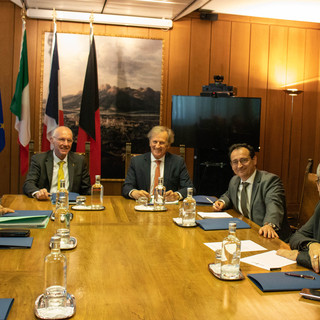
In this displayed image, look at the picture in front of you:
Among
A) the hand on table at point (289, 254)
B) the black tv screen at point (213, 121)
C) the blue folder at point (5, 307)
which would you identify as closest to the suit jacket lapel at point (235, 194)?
the hand on table at point (289, 254)

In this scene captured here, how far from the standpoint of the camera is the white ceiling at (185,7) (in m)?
4.95

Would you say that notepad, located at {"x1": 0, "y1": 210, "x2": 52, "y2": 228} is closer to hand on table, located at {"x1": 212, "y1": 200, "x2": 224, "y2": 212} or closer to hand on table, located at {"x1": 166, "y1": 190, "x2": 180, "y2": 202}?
hand on table, located at {"x1": 166, "y1": 190, "x2": 180, "y2": 202}

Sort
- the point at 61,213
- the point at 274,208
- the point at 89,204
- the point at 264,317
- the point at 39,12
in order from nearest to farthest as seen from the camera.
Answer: the point at 264,317, the point at 61,213, the point at 274,208, the point at 89,204, the point at 39,12

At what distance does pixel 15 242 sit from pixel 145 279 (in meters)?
0.75

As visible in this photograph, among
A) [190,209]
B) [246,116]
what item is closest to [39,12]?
[246,116]

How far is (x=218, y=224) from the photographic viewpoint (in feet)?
8.33

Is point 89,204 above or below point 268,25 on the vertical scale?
below

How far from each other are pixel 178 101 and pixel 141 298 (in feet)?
13.5

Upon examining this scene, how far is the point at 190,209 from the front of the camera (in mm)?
2562

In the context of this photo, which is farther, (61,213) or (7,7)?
(7,7)

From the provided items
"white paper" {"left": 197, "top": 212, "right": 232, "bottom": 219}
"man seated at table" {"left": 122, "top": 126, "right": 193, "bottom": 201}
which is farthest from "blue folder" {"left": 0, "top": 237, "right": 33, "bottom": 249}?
"man seated at table" {"left": 122, "top": 126, "right": 193, "bottom": 201}

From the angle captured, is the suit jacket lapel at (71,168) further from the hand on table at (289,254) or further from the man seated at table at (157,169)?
the hand on table at (289,254)

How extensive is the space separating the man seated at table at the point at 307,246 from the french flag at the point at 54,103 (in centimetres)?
348

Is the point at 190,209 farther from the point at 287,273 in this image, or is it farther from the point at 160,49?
the point at 160,49
